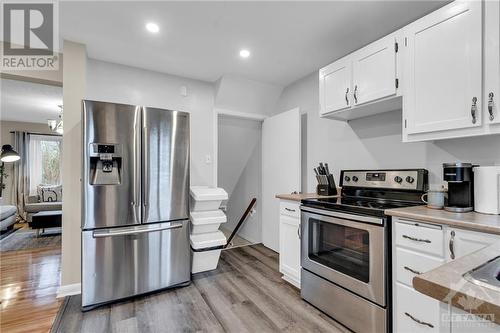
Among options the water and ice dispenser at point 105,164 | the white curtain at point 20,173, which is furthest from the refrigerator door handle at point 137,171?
the white curtain at point 20,173

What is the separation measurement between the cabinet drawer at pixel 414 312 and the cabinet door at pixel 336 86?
59.5 inches

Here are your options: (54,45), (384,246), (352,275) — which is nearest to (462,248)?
(384,246)

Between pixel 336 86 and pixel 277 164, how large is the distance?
145 centimetres

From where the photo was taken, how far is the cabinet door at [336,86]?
2213 millimetres

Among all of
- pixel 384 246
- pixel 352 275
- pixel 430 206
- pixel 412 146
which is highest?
pixel 412 146

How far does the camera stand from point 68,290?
2.39m

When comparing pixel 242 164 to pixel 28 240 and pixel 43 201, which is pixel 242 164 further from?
pixel 43 201

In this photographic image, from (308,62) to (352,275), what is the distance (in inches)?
88.1

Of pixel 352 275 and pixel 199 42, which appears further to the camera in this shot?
pixel 199 42

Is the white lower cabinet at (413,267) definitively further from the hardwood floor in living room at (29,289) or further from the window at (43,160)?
the window at (43,160)

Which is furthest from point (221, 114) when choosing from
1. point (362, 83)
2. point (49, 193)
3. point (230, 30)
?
point (49, 193)

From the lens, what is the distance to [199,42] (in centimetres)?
239

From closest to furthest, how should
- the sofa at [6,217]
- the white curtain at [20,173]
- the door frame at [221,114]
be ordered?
1. the door frame at [221,114]
2. the sofa at [6,217]
3. the white curtain at [20,173]

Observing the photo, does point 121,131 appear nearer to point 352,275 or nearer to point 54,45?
point 54,45
